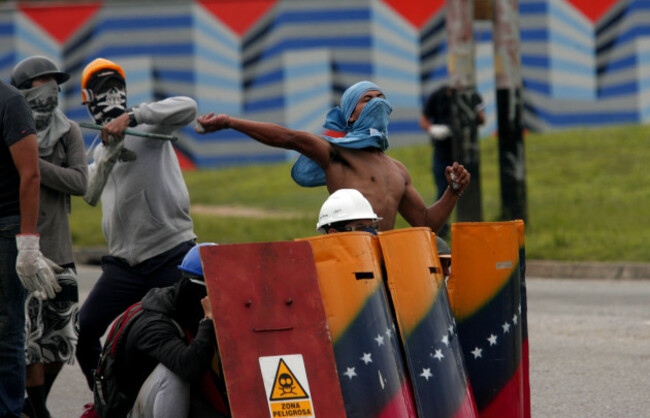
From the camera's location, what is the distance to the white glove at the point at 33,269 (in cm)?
525

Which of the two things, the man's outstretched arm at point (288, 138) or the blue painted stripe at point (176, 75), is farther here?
the blue painted stripe at point (176, 75)

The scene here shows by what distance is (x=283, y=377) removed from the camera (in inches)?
169

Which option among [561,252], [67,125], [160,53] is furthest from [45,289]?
[160,53]

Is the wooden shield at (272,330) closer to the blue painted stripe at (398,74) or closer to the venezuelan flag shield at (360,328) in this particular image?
the venezuelan flag shield at (360,328)

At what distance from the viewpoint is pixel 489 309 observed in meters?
4.78

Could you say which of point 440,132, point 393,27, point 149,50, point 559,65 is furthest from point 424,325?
point 149,50

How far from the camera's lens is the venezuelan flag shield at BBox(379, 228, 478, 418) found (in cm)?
447

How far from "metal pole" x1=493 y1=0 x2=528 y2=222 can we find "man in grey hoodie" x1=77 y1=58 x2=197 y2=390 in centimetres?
773

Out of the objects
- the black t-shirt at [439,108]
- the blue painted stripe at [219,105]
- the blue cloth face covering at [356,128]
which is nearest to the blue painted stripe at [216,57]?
the blue painted stripe at [219,105]

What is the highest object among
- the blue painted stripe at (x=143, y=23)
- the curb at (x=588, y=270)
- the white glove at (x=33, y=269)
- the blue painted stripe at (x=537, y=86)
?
the blue painted stripe at (x=143, y=23)

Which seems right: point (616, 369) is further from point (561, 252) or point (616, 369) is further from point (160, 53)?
point (160, 53)

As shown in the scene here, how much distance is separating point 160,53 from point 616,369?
58.7 ft

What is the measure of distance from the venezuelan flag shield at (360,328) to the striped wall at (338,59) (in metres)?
18.5

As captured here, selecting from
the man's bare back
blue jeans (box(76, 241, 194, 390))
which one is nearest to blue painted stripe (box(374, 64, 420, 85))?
blue jeans (box(76, 241, 194, 390))
